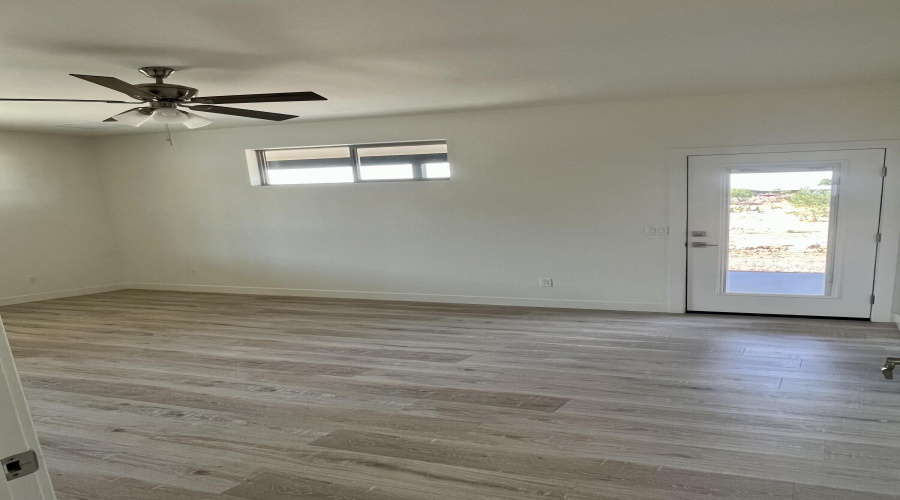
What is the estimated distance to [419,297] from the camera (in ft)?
23.6

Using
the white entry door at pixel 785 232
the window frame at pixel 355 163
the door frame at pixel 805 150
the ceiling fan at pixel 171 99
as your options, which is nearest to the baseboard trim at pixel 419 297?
the door frame at pixel 805 150

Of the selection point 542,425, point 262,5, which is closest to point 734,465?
point 542,425

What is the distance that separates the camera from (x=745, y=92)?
5285 millimetres

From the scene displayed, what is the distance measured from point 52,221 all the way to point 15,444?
28.8 ft

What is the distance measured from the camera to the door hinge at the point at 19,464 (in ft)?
3.72

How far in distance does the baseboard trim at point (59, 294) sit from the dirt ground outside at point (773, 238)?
29.7ft

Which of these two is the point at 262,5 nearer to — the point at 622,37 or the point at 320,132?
the point at 622,37

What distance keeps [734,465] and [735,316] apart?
339 cm

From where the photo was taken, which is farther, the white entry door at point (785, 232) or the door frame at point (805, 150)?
the white entry door at point (785, 232)

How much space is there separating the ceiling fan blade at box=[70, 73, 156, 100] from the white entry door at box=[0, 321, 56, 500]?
2000mm

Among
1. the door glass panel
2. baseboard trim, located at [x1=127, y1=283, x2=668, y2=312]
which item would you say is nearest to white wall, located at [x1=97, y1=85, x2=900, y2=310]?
baseboard trim, located at [x1=127, y1=283, x2=668, y2=312]

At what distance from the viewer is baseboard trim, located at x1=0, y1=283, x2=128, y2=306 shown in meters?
7.92

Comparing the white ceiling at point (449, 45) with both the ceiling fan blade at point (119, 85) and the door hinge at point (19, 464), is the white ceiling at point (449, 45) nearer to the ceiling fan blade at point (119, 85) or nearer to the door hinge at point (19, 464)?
the ceiling fan blade at point (119, 85)

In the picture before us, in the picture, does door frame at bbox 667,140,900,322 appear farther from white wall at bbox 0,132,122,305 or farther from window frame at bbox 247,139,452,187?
white wall at bbox 0,132,122,305
